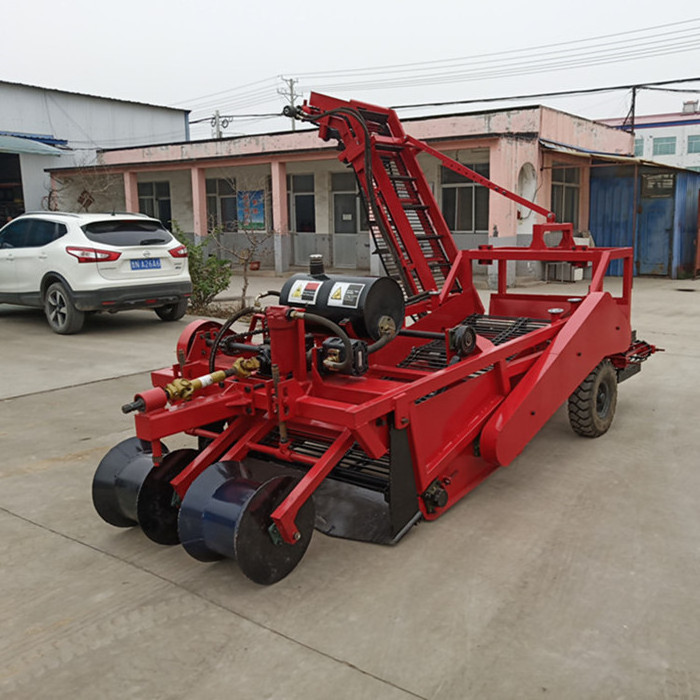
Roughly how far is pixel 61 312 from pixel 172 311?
1.54m

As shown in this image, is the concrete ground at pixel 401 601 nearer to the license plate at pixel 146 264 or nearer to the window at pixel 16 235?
the license plate at pixel 146 264

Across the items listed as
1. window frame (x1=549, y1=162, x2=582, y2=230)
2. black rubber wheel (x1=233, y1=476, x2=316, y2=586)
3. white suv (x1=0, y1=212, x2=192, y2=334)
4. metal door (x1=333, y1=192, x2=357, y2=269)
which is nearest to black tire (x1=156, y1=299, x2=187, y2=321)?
white suv (x1=0, y1=212, x2=192, y2=334)

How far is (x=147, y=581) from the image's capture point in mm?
3135

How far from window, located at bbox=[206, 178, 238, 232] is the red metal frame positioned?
16.5 m

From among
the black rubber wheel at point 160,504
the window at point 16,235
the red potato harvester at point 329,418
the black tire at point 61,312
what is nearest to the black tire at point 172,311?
the black tire at point 61,312

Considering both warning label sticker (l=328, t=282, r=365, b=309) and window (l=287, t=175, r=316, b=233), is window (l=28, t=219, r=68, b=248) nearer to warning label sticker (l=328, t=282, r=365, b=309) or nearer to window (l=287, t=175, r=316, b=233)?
warning label sticker (l=328, t=282, r=365, b=309)

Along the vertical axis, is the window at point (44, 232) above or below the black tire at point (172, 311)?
above

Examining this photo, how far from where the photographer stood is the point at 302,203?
802 inches

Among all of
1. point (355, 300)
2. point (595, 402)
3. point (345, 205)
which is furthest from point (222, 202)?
point (355, 300)

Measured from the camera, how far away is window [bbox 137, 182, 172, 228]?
23.3m

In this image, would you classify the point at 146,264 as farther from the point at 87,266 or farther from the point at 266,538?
the point at 266,538

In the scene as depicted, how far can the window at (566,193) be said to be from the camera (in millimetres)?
17078

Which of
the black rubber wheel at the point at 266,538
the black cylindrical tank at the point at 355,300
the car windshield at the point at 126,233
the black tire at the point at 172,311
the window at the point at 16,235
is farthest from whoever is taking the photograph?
the black tire at the point at 172,311

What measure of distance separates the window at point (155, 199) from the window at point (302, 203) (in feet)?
15.9
